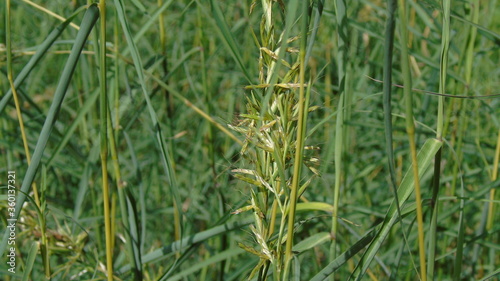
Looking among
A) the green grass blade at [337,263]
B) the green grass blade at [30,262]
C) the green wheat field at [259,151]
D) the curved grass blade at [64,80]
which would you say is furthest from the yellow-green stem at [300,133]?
the green grass blade at [30,262]

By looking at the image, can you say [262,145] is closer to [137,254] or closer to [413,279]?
[137,254]

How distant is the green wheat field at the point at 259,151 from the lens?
58 cm

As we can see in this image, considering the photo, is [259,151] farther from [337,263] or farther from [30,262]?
[30,262]

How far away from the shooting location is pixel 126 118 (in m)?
1.35

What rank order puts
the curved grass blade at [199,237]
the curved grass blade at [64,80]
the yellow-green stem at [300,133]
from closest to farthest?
1. the yellow-green stem at [300,133]
2. the curved grass blade at [64,80]
3. the curved grass blade at [199,237]

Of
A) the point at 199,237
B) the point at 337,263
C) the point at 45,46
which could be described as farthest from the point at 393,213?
the point at 45,46

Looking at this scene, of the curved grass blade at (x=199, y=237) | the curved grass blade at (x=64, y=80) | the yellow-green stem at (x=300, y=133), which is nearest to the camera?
the yellow-green stem at (x=300, y=133)

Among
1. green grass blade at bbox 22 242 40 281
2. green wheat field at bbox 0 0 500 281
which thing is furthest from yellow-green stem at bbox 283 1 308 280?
green grass blade at bbox 22 242 40 281

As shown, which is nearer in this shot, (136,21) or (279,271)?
(279,271)

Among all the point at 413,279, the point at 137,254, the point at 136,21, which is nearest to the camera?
the point at 137,254

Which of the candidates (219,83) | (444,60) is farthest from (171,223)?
(444,60)

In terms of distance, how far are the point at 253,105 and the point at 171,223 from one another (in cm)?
109

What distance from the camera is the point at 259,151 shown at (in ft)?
1.93

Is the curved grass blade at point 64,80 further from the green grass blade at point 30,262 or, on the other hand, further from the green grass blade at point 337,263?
the green grass blade at point 337,263
